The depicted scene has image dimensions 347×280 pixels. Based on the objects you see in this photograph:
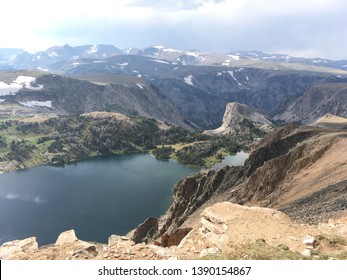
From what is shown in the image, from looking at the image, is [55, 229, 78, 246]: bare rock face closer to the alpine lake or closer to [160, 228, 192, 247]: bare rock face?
[160, 228, 192, 247]: bare rock face

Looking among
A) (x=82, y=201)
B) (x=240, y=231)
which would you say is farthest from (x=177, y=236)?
(x=82, y=201)

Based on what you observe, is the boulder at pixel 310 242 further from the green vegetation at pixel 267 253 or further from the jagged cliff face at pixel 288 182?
the jagged cliff face at pixel 288 182

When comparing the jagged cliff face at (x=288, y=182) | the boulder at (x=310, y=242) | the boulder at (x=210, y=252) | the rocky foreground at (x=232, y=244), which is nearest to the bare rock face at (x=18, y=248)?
the rocky foreground at (x=232, y=244)

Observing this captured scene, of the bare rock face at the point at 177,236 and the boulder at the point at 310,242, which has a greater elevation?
the boulder at the point at 310,242

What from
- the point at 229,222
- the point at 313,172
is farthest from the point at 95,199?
the point at 229,222

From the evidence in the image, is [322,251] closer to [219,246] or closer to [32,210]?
[219,246]
